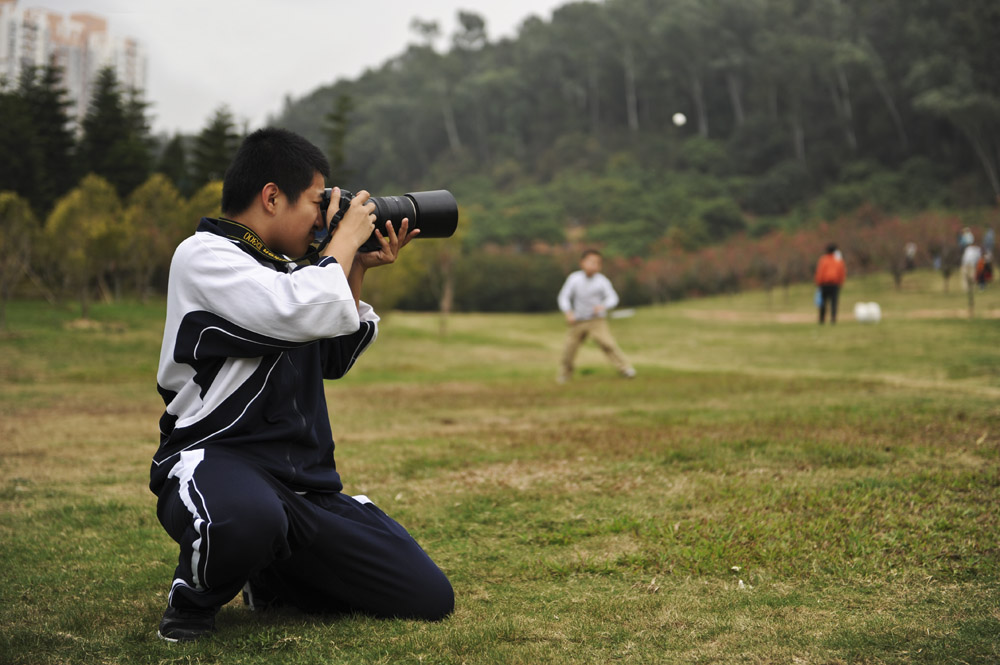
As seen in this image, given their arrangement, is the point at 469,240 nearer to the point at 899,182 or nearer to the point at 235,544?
the point at 899,182

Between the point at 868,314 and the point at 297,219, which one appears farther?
the point at 868,314

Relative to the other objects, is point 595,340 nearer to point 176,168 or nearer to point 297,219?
point 297,219

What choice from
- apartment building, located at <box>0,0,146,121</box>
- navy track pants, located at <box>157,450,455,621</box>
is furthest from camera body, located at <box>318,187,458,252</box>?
apartment building, located at <box>0,0,146,121</box>

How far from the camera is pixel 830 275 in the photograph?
23.1 meters

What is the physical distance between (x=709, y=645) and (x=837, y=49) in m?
84.1

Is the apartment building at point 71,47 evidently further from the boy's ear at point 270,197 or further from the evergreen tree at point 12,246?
the boy's ear at point 270,197

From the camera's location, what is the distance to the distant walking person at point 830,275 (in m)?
22.6

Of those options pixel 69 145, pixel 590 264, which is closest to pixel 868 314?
pixel 590 264

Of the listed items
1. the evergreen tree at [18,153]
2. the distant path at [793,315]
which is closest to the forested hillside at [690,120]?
the evergreen tree at [18,153]

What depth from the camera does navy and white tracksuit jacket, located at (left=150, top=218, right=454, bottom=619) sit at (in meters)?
2.87

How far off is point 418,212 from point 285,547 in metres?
1.35

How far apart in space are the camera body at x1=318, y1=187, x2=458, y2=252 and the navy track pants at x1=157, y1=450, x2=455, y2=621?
1002mm

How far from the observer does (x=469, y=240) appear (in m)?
70.6

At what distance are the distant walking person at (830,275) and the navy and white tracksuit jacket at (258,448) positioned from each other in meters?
21.1
